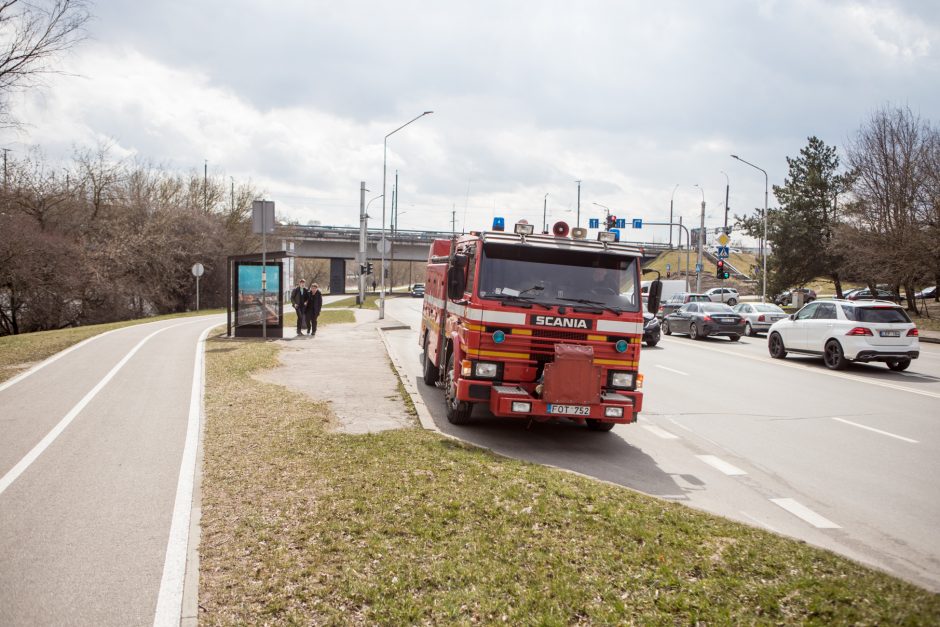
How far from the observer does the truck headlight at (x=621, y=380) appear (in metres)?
8.20

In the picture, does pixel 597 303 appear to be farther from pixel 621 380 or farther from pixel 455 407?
pixel 455 407

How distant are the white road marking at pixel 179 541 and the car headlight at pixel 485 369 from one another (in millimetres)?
3294

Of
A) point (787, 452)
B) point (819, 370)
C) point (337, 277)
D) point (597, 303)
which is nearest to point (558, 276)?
point (597, 303)

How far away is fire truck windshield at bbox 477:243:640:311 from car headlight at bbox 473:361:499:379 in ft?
2.69

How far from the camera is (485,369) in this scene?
813 centimetres

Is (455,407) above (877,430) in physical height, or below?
above

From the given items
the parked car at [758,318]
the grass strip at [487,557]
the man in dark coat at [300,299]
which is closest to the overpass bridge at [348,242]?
the parked car at [758,318]

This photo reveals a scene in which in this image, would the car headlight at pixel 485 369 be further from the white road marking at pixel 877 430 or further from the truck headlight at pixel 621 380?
the white road marking at pixel 877 430

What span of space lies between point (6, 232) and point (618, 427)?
32.2 m

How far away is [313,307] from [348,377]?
972 centimetres

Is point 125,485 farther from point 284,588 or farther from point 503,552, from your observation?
point 503,552

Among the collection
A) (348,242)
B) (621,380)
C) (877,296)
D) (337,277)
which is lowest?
(621,380)

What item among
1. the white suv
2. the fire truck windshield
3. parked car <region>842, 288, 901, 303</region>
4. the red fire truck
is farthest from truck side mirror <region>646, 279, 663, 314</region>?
parked car <region>842, 288, 901, 303</region>

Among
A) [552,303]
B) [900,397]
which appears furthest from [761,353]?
[552,303]
